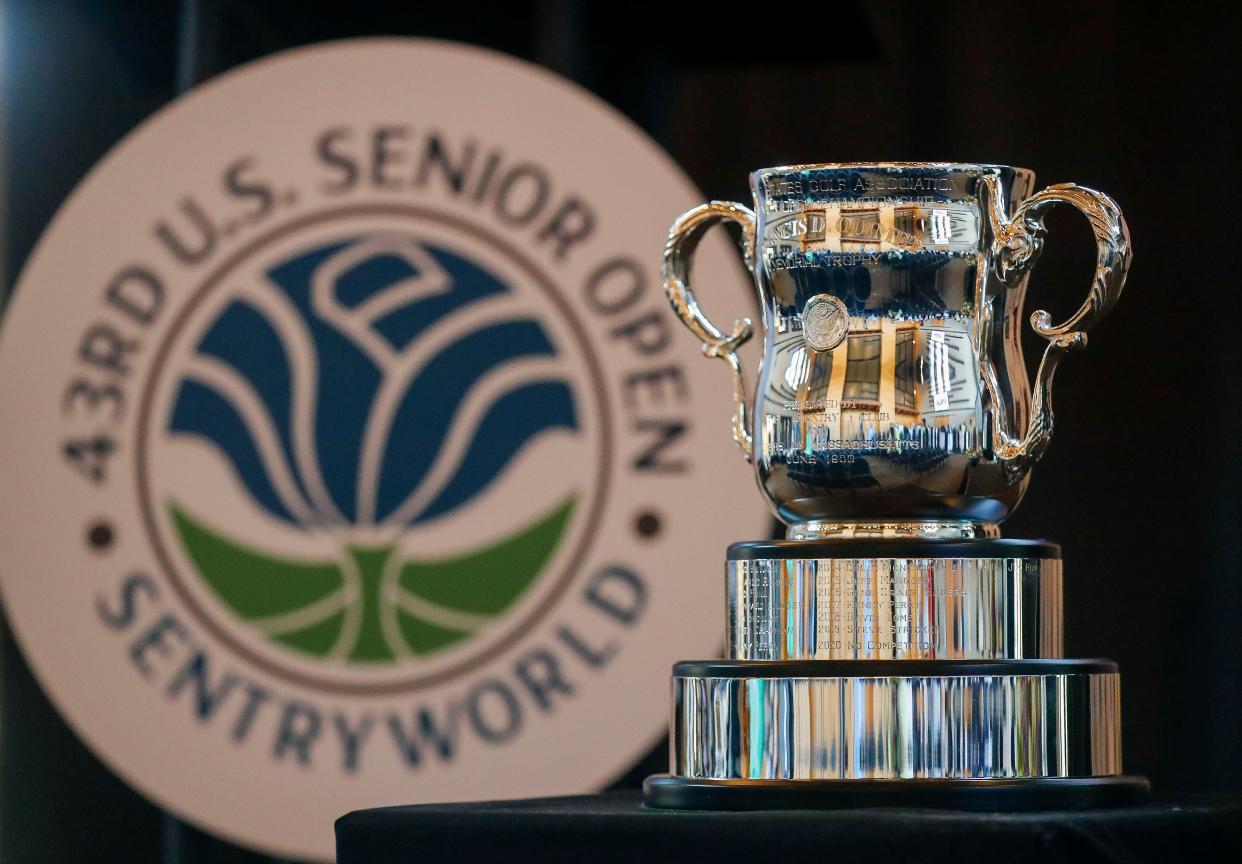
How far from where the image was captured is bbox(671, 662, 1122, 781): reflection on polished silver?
1004mm

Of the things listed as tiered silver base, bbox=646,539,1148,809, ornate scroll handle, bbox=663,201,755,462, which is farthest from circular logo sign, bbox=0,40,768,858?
tiered silver base, bbox=646,539,1148,809

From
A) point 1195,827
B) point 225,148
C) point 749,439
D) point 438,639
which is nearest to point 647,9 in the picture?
point 225,148

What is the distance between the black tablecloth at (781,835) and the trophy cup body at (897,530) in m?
0.06

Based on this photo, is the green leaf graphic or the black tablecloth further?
the green leaf graphic

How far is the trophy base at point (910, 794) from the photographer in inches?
38.7

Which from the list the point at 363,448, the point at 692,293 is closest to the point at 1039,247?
the point at 692,293

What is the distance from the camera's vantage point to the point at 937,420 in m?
1.06

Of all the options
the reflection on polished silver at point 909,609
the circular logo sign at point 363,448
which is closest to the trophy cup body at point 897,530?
the reflection on polished silver at point 909,609

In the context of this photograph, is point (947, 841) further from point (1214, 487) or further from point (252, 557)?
point (252, 557)

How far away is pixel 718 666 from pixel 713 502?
118 centimetres

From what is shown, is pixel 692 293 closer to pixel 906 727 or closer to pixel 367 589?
pixel 906 727

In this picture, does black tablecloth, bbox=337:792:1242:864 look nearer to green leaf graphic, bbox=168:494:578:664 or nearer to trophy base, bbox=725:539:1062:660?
trophy base, bbox=725:539:1062:660

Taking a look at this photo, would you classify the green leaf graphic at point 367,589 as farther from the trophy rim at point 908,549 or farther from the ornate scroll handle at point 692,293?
the trophy rim at point 908,549

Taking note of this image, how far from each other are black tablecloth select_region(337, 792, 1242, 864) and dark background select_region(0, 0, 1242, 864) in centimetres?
104
